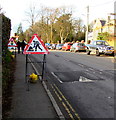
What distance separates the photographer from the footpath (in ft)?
15.6

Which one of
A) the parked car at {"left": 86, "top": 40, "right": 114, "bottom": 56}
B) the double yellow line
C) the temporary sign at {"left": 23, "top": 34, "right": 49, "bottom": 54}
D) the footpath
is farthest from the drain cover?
the parked car at {"left": 86, "top": 40, "right": 114, "bottom": 56}

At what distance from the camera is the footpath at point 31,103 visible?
4.76m

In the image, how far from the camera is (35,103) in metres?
5.57

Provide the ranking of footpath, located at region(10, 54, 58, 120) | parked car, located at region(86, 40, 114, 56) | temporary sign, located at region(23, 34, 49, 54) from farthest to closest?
1. parked car, located at region(86, 40, 114, 56)
2. temporary sign, located at region(23, 34, 49, 54)
3. footpath, located at region(10, 54, 58, 120)

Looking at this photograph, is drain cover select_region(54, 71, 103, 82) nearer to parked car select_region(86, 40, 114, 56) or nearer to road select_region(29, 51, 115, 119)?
road select_region(29, 51, 115, 119)

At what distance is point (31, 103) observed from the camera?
18.2ft

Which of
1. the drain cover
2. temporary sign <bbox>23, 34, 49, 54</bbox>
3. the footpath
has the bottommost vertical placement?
the footpath

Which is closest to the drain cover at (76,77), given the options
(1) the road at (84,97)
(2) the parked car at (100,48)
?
(1) the road at (84,97)

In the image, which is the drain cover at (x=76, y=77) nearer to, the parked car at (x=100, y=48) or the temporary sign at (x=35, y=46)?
the temporary sign at (x=35, y=46)

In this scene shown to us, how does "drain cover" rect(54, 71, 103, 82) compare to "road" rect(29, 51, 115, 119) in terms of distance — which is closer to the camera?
"road" rect(29, 51, 115, 119)

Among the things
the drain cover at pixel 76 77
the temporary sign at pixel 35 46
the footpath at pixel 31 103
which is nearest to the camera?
the footpath at pixel 31 103

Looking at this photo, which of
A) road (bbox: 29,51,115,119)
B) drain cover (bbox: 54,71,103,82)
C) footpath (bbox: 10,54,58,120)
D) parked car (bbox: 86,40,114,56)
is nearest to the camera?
footpath (bbox: 10,54,58,120)

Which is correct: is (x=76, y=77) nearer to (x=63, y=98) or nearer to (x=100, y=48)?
(x=63, y=98)

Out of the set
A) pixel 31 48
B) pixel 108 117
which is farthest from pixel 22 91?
pixel 108 117
